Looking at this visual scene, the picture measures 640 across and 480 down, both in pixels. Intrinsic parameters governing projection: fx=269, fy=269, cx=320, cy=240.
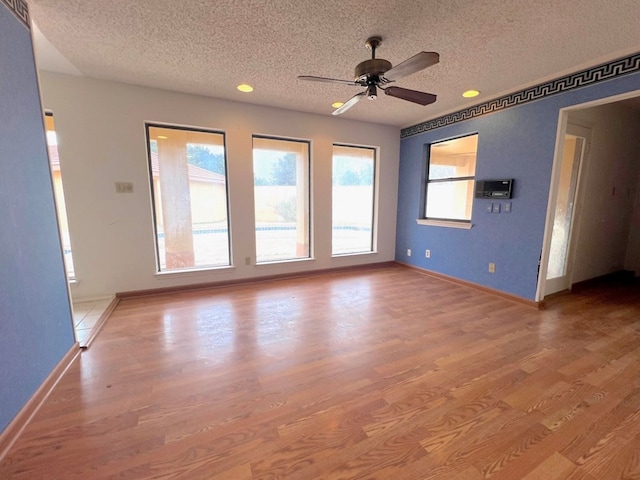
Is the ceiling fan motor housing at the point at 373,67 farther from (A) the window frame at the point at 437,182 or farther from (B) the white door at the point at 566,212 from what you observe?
(B) the white door at the point at 566,212

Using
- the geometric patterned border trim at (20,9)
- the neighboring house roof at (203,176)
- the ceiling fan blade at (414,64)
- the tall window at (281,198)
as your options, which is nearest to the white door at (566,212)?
the ceiling fan blade at (414,64)

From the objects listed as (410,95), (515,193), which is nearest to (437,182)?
(515,193)

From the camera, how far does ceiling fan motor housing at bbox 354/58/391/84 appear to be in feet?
6.51

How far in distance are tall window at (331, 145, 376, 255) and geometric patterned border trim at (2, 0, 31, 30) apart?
335cm

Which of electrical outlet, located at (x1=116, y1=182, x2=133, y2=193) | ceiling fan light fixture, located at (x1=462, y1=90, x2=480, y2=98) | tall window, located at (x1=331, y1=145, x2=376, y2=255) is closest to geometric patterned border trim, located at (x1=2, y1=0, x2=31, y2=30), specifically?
electrical outlet, located at (x1=116, y1=182, x2=133, y2=193)

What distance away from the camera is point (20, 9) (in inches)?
66.1

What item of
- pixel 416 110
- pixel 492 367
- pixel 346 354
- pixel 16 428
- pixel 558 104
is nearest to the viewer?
pixel 16 428

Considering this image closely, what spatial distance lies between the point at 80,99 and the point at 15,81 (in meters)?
1.59

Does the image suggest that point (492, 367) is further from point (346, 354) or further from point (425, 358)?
point (346, 354)

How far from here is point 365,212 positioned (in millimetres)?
4816

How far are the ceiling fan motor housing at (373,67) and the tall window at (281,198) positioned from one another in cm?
215

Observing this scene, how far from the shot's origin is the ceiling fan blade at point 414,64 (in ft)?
5.52

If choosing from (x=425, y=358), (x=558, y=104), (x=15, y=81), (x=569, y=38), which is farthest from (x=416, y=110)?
(x=15, y=81)

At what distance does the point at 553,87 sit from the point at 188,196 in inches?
171
